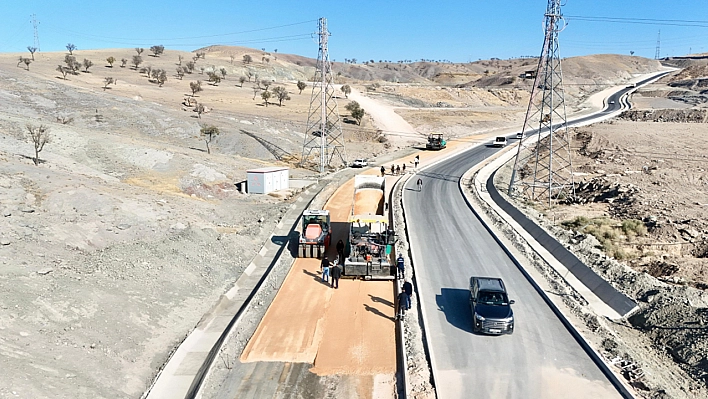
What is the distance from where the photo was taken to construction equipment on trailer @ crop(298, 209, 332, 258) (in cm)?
2614

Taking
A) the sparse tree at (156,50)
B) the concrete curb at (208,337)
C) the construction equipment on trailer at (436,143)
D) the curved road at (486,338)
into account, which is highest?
the sparse tree at (156,50)

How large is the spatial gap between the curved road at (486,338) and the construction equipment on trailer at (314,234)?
4.91m

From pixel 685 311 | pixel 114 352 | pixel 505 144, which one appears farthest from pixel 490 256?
pixel 505 144

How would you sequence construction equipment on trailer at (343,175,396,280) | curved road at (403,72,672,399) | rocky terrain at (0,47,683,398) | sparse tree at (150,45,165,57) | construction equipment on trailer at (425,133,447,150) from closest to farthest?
1. curved road at (403,72,672,399)
2. rocky terrain at (0,47,683,398)
3. construction equipment on trailer at (343,175,396,280)
4. construction equipment on trailer at (425,133,447,150)
5. sparse tree at (150,45,165,57)

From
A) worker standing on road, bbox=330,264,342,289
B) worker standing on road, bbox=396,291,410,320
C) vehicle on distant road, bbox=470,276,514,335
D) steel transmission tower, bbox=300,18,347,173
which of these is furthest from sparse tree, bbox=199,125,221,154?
vehicle on distant road, bbox=470,276,514,335

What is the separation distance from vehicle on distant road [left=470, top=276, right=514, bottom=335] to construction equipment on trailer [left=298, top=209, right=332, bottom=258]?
9.37m

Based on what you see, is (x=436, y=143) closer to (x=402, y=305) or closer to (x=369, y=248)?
(x=369, y=248)

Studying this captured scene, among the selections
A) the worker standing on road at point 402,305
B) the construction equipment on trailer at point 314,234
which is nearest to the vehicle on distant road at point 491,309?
the worker standing on road at point 402,305

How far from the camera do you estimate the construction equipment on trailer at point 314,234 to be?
26.1 metres

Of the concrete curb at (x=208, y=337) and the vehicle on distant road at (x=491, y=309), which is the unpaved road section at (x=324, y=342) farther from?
the vehicle on distant road at (x=491, y=309)

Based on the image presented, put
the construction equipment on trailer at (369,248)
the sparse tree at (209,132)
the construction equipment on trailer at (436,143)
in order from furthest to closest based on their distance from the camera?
1. the construction equipment on trailer at (436,143)
2. the sparse tree at (209,132)
3. the construction equipment on trailer at (369,248)

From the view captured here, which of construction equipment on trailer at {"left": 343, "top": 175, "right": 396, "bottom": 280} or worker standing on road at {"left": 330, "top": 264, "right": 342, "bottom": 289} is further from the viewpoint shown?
construction equipment on trailer at {"left": 343, "top": 175, "right": 396, "bottom": 280}

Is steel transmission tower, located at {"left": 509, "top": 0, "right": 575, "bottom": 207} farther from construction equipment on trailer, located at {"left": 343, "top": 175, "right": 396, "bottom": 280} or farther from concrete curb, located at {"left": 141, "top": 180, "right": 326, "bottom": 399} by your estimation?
concrete curb, located at {"left": 141, "top": 180, "right": 326, "bottom": 399}

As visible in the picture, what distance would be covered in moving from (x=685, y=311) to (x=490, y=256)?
947 centimetres
